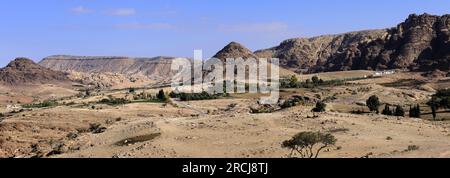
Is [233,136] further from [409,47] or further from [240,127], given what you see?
[409,47]

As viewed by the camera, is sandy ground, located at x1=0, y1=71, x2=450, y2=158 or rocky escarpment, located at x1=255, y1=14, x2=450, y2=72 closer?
sandy ground, located at x1=0, y1=71, x2=450, y2=158

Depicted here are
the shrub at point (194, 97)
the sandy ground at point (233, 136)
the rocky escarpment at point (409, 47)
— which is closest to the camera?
the sandy ground at point (233, 136)

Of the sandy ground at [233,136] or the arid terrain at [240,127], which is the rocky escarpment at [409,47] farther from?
the sandy ground at [233,136]

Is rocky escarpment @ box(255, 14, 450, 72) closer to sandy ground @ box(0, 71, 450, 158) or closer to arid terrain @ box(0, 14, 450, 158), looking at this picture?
arid terrain @ box(0, 14, 450, 158)

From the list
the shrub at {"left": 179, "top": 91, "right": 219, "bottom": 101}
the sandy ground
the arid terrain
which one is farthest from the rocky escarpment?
the sandy ground

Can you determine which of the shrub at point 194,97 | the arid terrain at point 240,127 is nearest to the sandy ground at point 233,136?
the arid terrain at point 240,127

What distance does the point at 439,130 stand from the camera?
5016 cm

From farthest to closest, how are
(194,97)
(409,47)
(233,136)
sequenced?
(409,47) → (194,97) → (233,136)

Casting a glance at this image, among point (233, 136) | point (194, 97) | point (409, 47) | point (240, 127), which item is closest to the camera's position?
point (233, 136)

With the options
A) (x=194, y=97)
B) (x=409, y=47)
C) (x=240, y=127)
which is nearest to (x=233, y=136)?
(x=240, y=127)

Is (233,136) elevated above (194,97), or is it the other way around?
(194,97)
